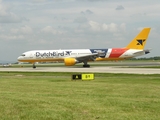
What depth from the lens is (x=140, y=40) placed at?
222 feet

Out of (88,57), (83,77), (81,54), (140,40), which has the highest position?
(140,40)

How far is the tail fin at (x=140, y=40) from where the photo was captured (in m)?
67.6

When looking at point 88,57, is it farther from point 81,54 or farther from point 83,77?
point 83,77

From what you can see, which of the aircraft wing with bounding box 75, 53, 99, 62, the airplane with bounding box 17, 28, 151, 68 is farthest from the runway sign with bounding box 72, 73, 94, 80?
the aircraft wing with bounding box 75, 53, 99, 62

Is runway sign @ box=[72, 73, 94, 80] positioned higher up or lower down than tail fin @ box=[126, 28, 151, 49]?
lower down

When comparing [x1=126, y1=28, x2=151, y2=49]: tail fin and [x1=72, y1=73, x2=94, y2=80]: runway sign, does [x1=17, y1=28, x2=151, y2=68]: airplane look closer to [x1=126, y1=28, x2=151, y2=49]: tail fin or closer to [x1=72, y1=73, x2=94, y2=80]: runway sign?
[x1=126, y1=28, x2=151, y2=49]: tail fin

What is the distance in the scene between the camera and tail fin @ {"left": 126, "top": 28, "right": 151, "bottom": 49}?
2660 inches

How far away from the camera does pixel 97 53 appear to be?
6425 centimetres

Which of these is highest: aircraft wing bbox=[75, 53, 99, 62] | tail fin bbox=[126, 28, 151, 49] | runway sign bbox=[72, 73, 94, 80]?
tail fin bbox=[126, 28, 151, 49]

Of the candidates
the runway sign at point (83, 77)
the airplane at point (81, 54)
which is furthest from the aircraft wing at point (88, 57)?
the runway sign at point (83, 77)

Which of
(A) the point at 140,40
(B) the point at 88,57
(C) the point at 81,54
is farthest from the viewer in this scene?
(A) the point at 140,40

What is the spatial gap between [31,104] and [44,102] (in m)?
0.76

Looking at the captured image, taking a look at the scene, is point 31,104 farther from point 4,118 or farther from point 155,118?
point 155,118

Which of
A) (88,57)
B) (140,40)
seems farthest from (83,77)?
(140,40)
